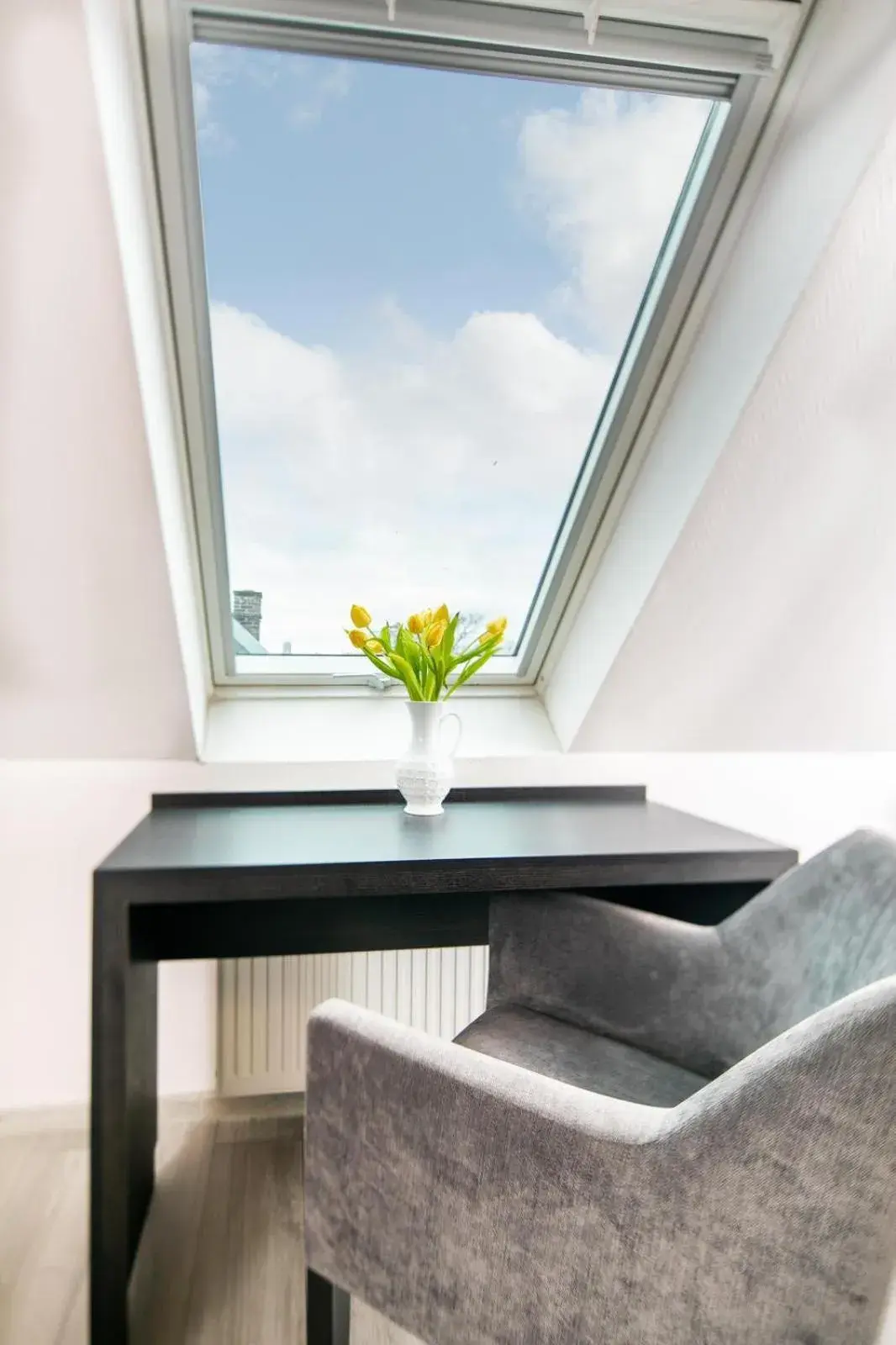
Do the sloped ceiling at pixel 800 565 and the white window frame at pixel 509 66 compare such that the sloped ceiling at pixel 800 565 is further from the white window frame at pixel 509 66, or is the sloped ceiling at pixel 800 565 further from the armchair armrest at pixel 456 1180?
the armchair armrest at pixel 456 1180

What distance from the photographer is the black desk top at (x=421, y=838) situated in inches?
53.4

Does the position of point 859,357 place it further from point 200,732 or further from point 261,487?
point 200,732

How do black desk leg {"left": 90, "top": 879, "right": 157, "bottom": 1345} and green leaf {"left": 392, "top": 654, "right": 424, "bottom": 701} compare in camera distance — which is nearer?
black desk leg {"left": 90, "top": 879, "right": 157, "bottom": 1345}

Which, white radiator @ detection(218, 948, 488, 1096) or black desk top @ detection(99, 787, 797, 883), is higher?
black desk top @ detection(99, 787, 797, 883)

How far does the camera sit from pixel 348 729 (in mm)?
2090

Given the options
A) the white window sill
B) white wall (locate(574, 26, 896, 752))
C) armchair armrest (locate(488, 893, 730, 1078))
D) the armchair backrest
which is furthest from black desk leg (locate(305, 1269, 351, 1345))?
white wall (locate(574, 26, 896, 752))

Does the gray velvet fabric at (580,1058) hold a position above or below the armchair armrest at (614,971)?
below

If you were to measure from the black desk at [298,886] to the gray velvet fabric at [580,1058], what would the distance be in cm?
21

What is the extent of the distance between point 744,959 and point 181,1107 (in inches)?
51.5

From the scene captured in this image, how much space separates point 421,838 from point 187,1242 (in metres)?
0.82

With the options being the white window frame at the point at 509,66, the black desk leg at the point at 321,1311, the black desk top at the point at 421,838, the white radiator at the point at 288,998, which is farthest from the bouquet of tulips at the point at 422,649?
the black desk leg at the point at 321,1311

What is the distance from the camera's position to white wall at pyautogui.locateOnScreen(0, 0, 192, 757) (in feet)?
3.55

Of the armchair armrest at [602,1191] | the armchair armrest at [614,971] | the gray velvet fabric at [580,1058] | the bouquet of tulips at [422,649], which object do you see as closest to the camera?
the armchair armrest at [602,1191]

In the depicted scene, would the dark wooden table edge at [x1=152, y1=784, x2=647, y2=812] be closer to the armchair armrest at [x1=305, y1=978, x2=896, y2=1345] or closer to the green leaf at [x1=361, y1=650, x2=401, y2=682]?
the green leaf at [x1=361, y1=650, x2=401, y2=682]
